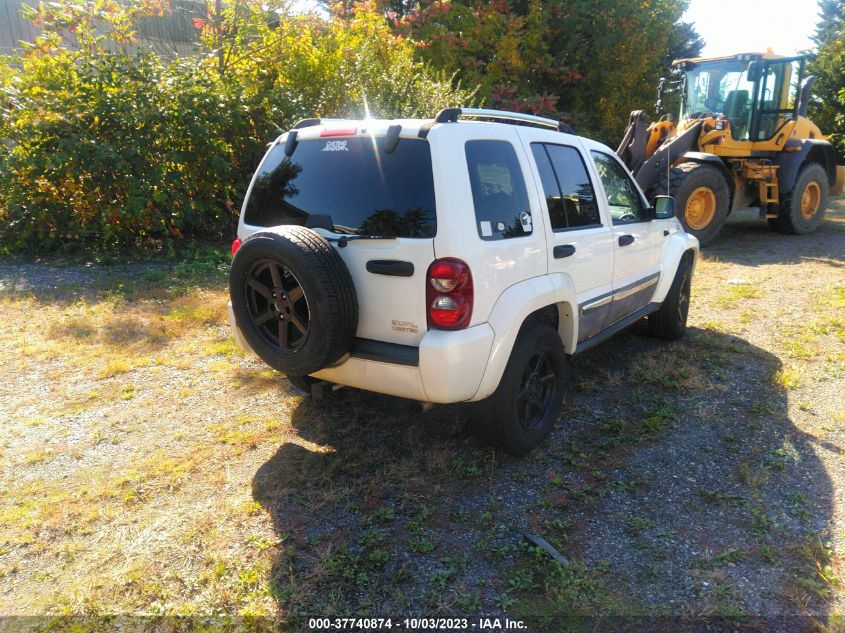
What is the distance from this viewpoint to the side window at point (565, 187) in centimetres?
376

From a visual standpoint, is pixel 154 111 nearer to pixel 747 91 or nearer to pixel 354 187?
pixel 354 187

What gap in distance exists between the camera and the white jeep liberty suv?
3.01m

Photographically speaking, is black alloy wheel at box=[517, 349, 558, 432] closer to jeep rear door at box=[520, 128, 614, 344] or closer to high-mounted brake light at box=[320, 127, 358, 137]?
jeep rear door at box=[520, 128, 614, 344]

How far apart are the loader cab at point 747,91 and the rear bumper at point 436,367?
9.68m

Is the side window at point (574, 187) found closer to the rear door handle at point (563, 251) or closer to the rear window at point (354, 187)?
the rear door handle at point (563, 251)

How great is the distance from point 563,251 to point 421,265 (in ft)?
3.79

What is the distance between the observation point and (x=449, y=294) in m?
2.98

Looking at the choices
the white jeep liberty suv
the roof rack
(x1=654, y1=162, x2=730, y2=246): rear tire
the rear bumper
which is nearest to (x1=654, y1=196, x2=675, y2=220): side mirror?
the roof rack

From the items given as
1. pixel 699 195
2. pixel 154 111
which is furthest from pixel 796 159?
pixel 154 111

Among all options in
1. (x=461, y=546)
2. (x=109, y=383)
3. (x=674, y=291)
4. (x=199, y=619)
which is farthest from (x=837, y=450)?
(x=109, y=383)

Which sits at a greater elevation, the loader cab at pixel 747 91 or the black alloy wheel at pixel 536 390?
the loader cab at pixel 747 91

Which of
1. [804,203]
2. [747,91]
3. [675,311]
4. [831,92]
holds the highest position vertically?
[831,92]

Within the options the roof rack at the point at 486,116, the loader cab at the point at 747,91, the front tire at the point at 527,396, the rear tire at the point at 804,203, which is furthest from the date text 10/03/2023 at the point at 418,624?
the rear tire at the point at 804,203

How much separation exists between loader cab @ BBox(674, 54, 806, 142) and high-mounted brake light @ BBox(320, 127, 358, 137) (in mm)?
9390
